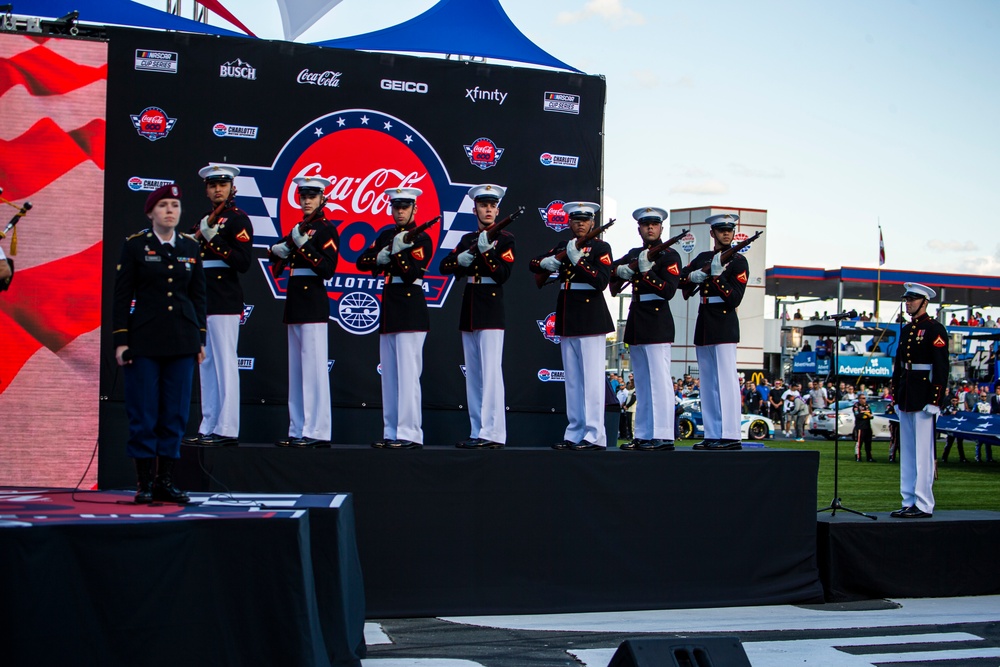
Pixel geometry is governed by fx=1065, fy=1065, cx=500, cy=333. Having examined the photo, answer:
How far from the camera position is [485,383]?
750cm

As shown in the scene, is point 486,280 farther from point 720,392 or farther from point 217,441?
point 217,441

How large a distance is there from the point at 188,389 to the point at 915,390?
584 cm

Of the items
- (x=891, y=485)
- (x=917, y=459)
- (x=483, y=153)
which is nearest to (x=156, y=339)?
(x=483, y=153)

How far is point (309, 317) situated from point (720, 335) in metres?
3.06

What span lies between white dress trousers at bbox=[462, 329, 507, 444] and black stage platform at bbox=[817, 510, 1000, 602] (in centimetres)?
250

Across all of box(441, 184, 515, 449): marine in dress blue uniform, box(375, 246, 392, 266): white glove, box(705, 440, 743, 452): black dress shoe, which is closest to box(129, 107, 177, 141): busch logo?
box(375, 246, 392, 266): white glove

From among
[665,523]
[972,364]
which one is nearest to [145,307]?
[665,523]

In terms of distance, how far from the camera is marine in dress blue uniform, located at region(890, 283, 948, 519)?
839cm

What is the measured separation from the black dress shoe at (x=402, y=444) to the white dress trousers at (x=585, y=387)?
3.72ft

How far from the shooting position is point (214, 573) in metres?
4.29

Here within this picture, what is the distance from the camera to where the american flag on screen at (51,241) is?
8.01m

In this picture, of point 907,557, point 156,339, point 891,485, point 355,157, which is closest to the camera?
point 156,339

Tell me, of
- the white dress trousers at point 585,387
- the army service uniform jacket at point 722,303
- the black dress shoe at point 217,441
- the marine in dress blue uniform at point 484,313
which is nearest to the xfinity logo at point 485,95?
the marine in dress blue uniform at point 484,313

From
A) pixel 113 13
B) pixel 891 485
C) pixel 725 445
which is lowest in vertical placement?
pixel 891 485
